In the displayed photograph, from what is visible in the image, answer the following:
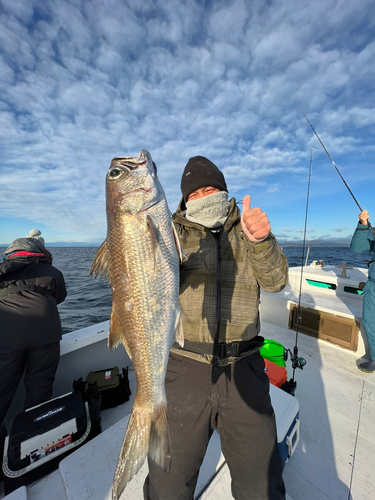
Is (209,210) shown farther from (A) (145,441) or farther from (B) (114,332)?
(A) (145,441)

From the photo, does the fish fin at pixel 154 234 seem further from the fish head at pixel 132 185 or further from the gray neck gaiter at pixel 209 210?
the gray neck gaiter at pixel 209 210

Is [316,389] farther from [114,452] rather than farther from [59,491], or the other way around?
[59,491]

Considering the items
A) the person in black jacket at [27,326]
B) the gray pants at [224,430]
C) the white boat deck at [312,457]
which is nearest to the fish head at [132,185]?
the gray pants at [224,430]

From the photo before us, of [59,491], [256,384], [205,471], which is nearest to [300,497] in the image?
[205,471]

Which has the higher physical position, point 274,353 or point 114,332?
point 114,332

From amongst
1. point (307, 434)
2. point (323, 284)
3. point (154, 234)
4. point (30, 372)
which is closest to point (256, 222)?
point (154, 234)

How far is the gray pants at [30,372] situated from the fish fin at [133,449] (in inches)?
95.8

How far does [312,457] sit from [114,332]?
3430 millimetres

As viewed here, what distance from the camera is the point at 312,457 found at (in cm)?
309

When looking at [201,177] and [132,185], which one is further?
[201,177]


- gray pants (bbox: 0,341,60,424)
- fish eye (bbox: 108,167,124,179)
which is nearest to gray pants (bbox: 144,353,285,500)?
fish eye (bbox: 108,167,124,179)

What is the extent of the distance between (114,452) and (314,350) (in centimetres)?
512

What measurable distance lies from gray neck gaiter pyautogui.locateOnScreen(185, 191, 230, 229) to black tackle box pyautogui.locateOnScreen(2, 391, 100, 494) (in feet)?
9.73

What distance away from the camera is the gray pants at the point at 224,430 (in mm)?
1939
